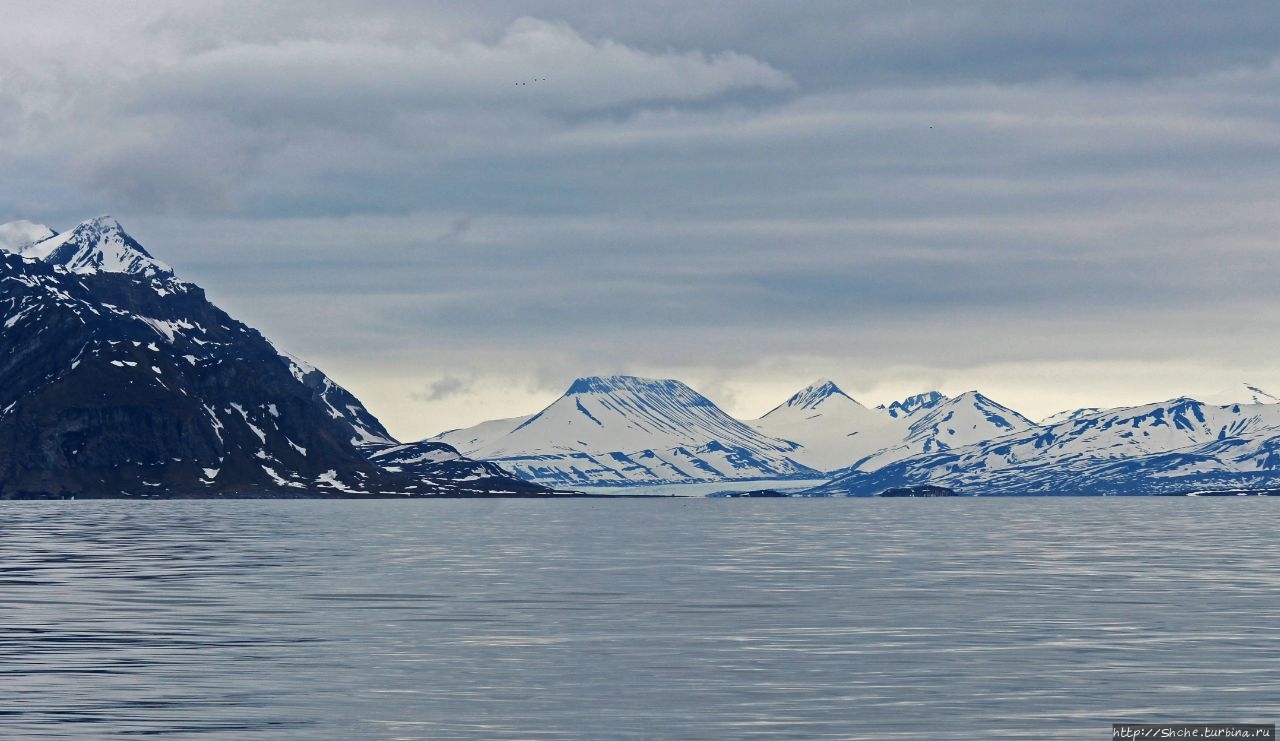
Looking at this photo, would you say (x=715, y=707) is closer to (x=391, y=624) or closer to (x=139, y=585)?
(x=391, y=624)

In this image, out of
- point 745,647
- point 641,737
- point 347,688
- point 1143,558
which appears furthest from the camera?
point 1143,558

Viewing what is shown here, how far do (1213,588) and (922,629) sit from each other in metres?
38.1

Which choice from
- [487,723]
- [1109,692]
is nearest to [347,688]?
[487,723]

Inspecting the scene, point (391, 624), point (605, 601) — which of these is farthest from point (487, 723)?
point (605, 601)

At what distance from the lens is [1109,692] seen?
60.5 metres

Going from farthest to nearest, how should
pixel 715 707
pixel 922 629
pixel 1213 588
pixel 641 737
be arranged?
pixel 1213 588, pixel 922 629, pixel 715 707, pixel 641 737

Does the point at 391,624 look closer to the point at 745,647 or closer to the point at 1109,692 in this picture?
the point at 745,647

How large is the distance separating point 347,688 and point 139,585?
58149mm

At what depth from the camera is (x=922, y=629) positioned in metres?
84.4

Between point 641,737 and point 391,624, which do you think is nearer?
point 641,737

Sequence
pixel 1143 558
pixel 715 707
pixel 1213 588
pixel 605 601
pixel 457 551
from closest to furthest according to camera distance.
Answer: pixel 715 707 → pixel 605 601 → pixel 1213 588 → pixel 1143 558 → pixel 457 551

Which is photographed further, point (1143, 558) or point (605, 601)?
point (1143, 558)

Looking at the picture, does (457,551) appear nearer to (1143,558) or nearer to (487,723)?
(1143,558)

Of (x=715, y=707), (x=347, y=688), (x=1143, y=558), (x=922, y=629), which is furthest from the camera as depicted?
(x=1143, y=558)
